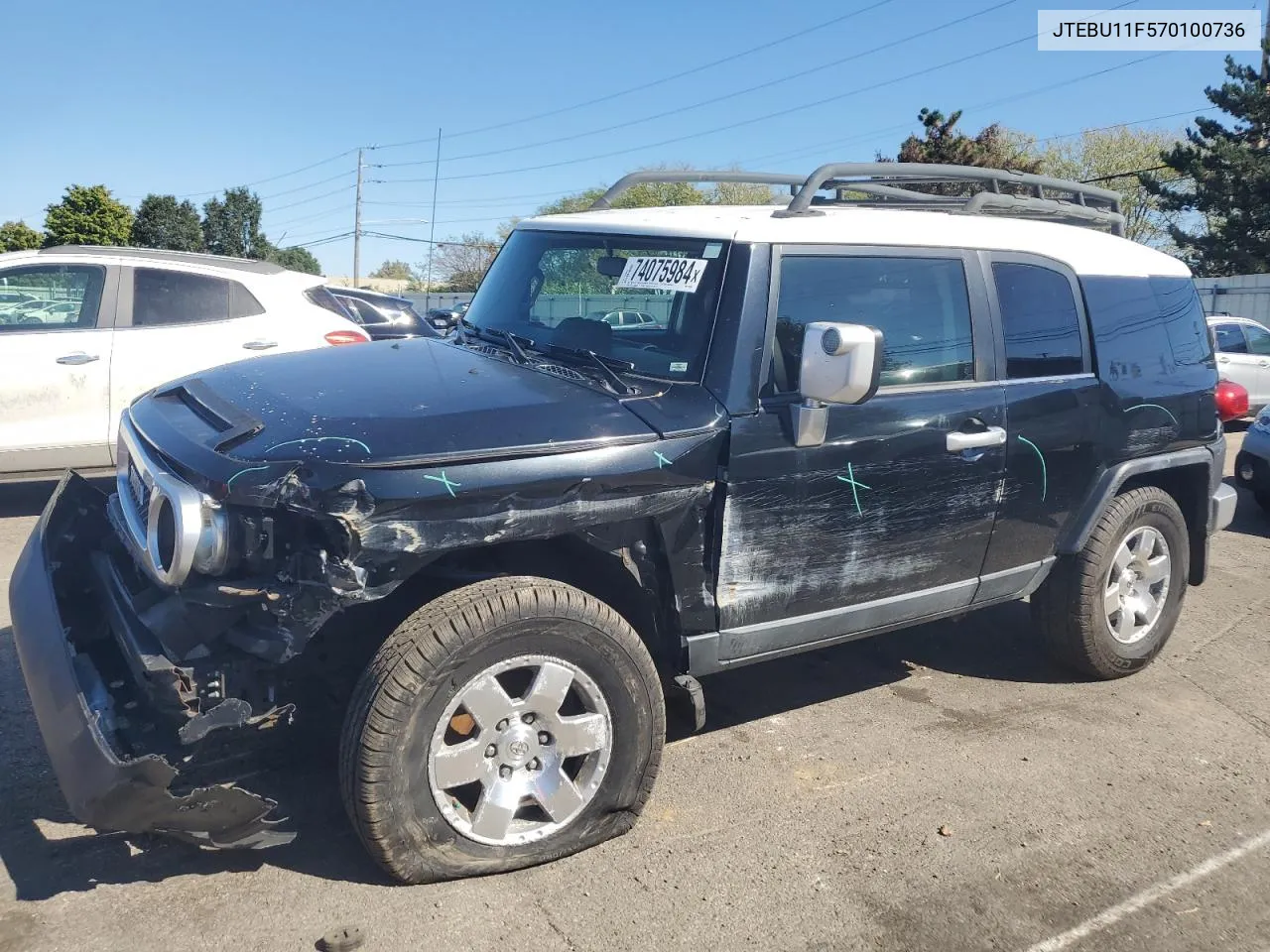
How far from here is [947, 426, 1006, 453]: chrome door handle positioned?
3852mm

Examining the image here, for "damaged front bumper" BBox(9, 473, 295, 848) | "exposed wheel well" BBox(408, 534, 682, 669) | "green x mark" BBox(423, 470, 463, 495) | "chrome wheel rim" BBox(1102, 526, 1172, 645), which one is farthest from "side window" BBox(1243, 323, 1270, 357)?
"damaged front bumper" BBox(9, 473, 295, 848)

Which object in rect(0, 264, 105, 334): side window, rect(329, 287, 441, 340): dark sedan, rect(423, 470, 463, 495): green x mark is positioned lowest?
rect(423, 470, 463, 495): green x mark

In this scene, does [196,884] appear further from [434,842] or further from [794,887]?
[794,887]

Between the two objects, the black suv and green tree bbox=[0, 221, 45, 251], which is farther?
green tree bbox=[0, 221, 45, 251]

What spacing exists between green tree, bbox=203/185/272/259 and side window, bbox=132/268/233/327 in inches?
1468

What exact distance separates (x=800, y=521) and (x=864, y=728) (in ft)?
4.03

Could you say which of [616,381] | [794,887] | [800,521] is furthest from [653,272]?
[794,887]

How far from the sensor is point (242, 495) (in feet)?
9.00

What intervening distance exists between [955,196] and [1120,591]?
6.62 ft

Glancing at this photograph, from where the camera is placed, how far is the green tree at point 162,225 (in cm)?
3788

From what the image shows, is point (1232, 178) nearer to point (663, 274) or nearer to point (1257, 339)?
point (1257, 339)

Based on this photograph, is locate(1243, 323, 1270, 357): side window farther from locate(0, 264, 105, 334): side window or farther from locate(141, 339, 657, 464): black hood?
locate(0, 264, 105, 334): side window

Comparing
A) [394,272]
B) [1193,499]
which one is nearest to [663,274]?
[1193,499]

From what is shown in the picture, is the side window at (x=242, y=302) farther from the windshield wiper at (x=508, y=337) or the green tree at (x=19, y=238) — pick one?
the green tree at (x=19, y=238)
